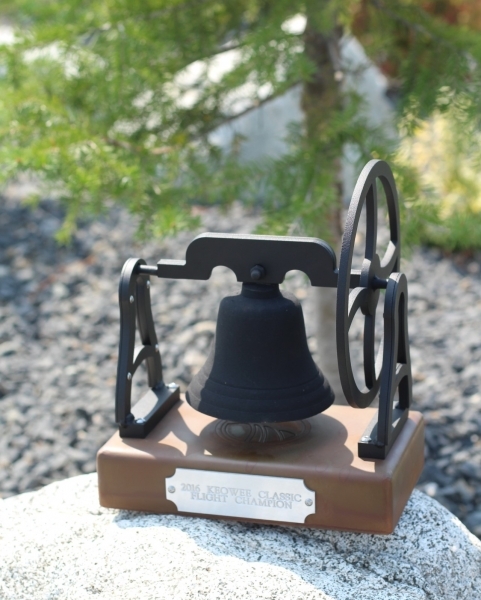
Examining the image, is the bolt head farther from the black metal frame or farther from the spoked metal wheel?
the spoked metal wheel

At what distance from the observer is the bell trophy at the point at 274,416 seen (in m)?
1.50

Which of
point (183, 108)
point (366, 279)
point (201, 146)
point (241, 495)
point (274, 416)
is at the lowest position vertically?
point (241, 495)

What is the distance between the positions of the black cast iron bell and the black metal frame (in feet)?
0.19

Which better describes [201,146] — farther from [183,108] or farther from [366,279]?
[366,279]

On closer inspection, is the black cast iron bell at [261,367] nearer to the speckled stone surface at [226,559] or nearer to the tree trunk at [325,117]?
the speckled stone surface at [226,559]

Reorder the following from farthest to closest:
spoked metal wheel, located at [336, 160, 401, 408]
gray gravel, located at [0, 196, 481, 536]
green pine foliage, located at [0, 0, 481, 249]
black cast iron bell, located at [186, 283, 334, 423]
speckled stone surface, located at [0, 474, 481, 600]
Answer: gray gravel, located at [0, 196, 481, 536] < green pine foliage, located at [0, 0, 481, 249] < black cast iron bell, located at [186, 283, 334, 423] < speckled stone surface, located at [0, 474, 481, 600] < spoked metal wheel, located at [336, 160, 401, 408]

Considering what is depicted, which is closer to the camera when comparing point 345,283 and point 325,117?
point 345,283

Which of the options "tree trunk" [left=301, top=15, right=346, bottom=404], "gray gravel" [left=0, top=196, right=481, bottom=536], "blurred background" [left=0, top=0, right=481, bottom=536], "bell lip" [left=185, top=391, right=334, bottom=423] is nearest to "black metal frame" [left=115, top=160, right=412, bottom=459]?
"bell lip" [left=185, top=391, right=334, bottom=423]

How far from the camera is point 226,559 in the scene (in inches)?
59.0

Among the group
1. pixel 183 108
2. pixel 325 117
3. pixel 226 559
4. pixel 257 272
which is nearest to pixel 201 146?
pixel 183 108

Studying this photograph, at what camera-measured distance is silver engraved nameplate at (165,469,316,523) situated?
1.54 metres

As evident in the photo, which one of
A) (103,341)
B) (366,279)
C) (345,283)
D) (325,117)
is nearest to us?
(345,283)

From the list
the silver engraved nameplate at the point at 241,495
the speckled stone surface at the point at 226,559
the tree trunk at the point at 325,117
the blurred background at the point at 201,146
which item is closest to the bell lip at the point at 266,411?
the silver engraved nameplate at the point at 241,495

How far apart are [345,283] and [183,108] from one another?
1.20 meters
